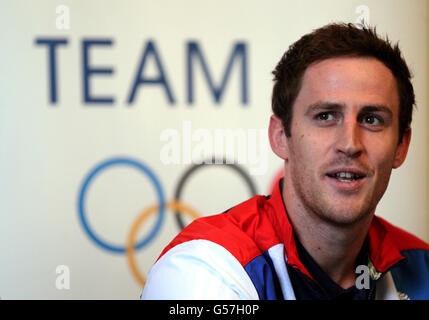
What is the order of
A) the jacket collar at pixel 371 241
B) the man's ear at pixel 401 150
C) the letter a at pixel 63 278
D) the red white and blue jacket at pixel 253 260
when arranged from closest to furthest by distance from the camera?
the red white and blue jacket at pixel 253 260
the jacket collar at pixel 371 241
the man's ear at pixel 401 150
the letter a at pixel 63 278

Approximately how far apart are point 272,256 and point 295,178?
17 cm

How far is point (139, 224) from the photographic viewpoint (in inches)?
69.9

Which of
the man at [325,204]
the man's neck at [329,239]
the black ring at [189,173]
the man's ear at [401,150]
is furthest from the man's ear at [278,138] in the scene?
→ the black ring at [189,173]

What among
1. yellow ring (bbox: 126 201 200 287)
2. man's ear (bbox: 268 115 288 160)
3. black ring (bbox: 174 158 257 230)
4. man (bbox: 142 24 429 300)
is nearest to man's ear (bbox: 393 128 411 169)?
man (bbox: 142 24 429 300)

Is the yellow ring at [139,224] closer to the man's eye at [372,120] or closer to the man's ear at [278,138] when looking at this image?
the man's ear at [278,138]

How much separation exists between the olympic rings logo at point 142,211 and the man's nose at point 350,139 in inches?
35.5

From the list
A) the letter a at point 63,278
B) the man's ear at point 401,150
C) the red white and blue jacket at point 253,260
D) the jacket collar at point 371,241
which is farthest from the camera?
the letter a at point 63,278

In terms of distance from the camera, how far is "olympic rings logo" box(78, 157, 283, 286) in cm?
177

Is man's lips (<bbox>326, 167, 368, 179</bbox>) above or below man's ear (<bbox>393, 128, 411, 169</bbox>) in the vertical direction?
below

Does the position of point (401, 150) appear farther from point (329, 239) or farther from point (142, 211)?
point (142, 211)

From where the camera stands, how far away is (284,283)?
88cm

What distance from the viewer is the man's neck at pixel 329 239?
0.95m

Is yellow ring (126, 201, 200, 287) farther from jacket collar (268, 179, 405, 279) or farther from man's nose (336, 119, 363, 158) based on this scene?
man's nose (336, 119, 363, 158)
